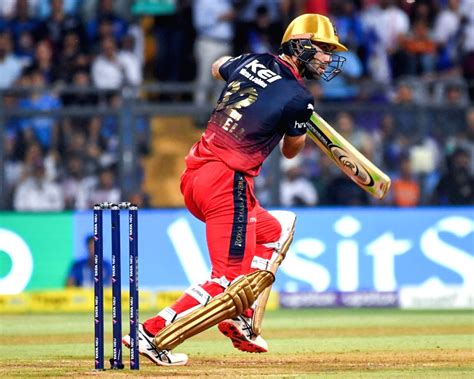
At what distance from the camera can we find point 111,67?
13.9m

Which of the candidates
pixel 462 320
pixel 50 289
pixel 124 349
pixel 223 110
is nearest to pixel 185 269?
pixel 50 289

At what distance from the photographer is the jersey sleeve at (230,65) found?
283 inches

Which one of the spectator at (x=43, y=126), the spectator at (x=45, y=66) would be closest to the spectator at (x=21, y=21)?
the spectator at (x=45, y=66)

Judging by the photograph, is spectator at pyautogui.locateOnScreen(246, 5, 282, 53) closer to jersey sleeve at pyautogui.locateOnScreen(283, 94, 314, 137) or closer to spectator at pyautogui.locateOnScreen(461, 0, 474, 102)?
spectator at pyautogui.locateOnScreen(461, 0, 474, 102)

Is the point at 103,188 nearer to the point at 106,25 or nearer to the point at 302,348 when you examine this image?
the point at 106,25

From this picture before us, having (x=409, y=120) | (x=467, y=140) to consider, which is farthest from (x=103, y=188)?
(x=467, y=140)

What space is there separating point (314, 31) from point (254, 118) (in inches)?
26.2

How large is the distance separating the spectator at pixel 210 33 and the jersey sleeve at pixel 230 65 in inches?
268

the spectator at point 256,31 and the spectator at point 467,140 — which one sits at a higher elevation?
the spectator at point 256,31

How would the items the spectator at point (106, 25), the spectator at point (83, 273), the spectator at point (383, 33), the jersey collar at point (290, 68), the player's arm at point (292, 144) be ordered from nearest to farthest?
the player's arm at point (292, 144), the jersey collar at point (290, 68), the spectator at point (83, 273), the spectator at point (106, 25), the spectator at point (383, 33)

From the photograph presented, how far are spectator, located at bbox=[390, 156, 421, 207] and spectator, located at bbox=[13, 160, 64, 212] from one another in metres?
3.32

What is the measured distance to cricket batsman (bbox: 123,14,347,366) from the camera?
6746 millimetres

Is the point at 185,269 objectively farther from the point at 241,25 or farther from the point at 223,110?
the point at 223,110

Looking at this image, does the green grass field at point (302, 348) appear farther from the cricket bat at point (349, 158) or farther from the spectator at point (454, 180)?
the spectator at point (454, 180)
